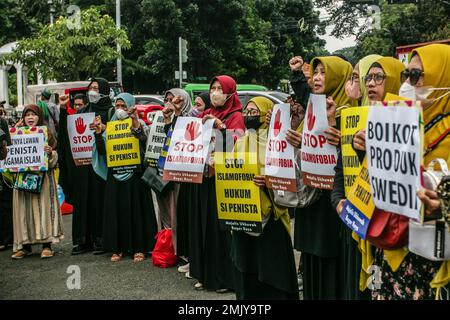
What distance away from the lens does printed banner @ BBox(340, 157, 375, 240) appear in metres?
3.16

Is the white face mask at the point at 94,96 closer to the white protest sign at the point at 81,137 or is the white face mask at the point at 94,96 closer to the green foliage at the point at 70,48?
the white protest sign at the point at 81,137

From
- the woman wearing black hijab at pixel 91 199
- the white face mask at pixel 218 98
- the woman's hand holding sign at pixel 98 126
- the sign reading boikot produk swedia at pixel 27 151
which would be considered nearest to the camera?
the white face mask at pixel 218 98

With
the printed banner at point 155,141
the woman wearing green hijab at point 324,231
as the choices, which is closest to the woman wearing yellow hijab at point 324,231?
the woman wearing green hijab at point 324,231

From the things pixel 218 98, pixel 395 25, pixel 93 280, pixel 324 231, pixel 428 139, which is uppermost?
pixel 395 25

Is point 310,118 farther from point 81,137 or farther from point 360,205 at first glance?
point 81,137

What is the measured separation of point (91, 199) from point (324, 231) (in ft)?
14.3

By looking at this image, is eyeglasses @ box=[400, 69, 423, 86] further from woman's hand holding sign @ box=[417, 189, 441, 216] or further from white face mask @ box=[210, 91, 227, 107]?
white face mask @ box=[210, 91, 227, 107]

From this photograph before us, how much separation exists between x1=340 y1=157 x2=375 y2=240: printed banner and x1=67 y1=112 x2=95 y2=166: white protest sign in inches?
192

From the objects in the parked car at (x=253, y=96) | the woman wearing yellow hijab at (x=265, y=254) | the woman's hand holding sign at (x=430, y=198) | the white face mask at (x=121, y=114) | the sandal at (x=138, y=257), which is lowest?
the sandal at (x=138, y=257)

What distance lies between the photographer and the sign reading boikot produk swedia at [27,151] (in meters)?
7.42

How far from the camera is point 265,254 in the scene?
463 cm

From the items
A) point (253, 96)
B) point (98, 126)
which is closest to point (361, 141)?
point (98, 126)

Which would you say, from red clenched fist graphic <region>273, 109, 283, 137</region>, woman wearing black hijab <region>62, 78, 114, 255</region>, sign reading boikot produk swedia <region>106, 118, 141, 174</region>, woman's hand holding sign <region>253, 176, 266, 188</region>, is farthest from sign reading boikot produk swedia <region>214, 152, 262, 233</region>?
woman wearing black hijab <region>62, 78, 114, 255</region>

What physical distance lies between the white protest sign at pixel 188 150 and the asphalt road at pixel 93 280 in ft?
3.52
